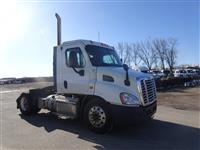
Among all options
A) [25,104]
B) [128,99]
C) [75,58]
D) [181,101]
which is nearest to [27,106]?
[25,104]

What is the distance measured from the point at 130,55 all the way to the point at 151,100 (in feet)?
205

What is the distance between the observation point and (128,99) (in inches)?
289

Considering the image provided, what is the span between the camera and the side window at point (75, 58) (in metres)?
8.41

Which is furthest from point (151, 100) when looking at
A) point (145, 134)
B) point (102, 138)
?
point (102, 138)

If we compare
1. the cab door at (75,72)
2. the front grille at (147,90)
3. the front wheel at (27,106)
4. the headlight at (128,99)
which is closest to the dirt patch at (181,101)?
the front grille at (147,90)

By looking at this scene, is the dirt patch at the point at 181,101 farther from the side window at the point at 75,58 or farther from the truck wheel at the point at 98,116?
the side window at the point at 75,58

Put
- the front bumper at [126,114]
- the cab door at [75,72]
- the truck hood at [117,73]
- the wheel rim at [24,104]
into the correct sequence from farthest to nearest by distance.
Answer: the wheel rim at [24,104] < the cab door at [75,72] < the truck hood at [117,73] < the front bumper at [126,114]

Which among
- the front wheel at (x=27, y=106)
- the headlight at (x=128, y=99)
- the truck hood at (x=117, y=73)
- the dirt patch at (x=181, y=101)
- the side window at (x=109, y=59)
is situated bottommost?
the dirt patch at (x=181, y=101)

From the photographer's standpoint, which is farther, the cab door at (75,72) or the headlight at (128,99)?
the cab door at (75,72)

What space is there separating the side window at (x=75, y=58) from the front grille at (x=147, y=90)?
2.04 m

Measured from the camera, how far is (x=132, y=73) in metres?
7.77

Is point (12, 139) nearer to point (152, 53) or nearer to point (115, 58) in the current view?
point (115, 58)

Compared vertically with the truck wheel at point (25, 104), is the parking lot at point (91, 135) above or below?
below

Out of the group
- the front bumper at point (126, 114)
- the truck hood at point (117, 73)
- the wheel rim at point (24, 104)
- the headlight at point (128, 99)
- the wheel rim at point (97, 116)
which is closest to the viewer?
the front bumper at point (126, 114)
